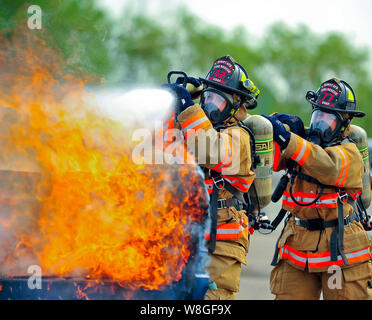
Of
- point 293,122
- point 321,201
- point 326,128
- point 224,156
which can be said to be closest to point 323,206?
point 321,201

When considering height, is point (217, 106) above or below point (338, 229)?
above

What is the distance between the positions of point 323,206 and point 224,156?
1.14 metres

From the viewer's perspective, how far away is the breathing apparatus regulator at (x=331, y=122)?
4418 millimetres

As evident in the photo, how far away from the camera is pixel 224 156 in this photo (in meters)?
3.71

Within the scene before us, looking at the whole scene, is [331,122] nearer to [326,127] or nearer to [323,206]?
[326,127]

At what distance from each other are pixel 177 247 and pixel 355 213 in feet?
7.19

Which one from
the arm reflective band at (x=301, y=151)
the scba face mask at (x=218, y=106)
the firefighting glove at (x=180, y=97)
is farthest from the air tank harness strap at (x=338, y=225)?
the firefighting glove at (x=180, y=97)

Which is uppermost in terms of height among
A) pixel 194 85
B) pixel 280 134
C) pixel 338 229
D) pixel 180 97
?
pixel 194 85

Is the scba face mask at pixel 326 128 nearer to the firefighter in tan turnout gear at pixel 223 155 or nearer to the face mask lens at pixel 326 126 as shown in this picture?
the face mask lens at pixel 326 126

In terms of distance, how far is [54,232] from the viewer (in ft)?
9.66

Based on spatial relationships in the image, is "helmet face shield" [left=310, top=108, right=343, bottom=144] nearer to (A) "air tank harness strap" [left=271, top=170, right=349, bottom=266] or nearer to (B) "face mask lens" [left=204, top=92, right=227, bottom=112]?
(A) "air tank harness strap" [left=271, top=170, right=349, bottom=266]

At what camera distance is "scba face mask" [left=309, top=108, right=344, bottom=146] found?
4414 millimetres

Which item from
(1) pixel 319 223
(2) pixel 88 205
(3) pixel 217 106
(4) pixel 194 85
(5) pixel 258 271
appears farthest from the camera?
(5) pixel 258 271

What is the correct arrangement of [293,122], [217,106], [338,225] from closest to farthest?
[217,106]
[338,225]
[293,122]
